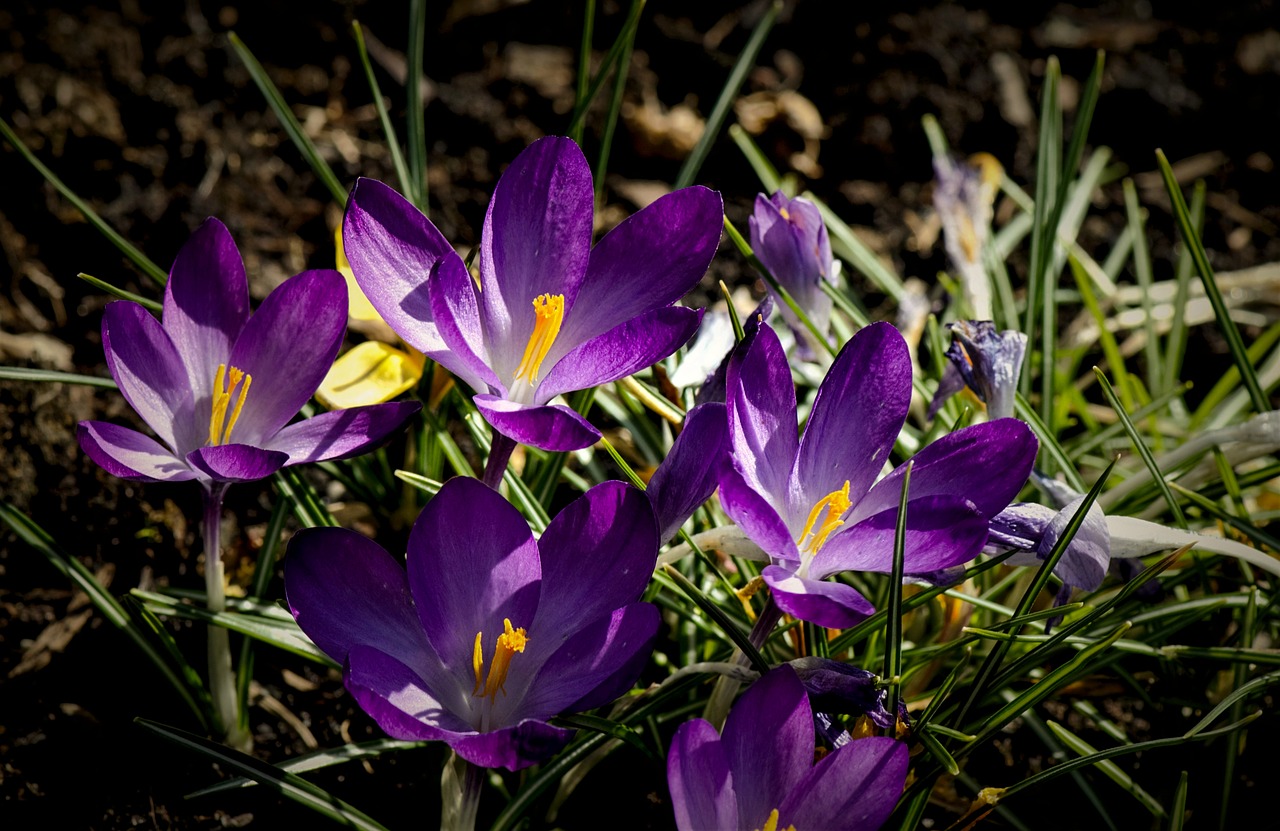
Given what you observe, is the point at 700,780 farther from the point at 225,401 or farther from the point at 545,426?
the point at 225,401

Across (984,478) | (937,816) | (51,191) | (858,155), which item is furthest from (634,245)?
(858,155)

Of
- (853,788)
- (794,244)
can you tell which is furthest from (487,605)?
(794,244)

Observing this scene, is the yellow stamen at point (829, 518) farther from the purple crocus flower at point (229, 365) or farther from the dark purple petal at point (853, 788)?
the purple crocus flower at point (229, 365)

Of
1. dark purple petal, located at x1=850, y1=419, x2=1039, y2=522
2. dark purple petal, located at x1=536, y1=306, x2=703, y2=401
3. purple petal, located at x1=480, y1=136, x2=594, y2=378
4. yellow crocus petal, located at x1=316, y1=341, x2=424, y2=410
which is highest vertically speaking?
Result: purple petal, located at x1=480, y1=136, x2=594, y2=378

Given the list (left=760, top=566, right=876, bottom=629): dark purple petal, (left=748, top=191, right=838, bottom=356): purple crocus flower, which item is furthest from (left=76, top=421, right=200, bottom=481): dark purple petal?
(left=748, top=191, right=838, bottom=356): purple crocus flower

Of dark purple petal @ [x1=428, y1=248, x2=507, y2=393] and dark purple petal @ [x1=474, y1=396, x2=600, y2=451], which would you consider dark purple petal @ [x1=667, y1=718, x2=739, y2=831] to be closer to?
dark purple petal @ [x1=474, y1=396, x2=600, y2=451]

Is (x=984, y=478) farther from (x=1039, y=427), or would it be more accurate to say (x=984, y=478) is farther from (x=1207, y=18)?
(x=1207, y=18)
